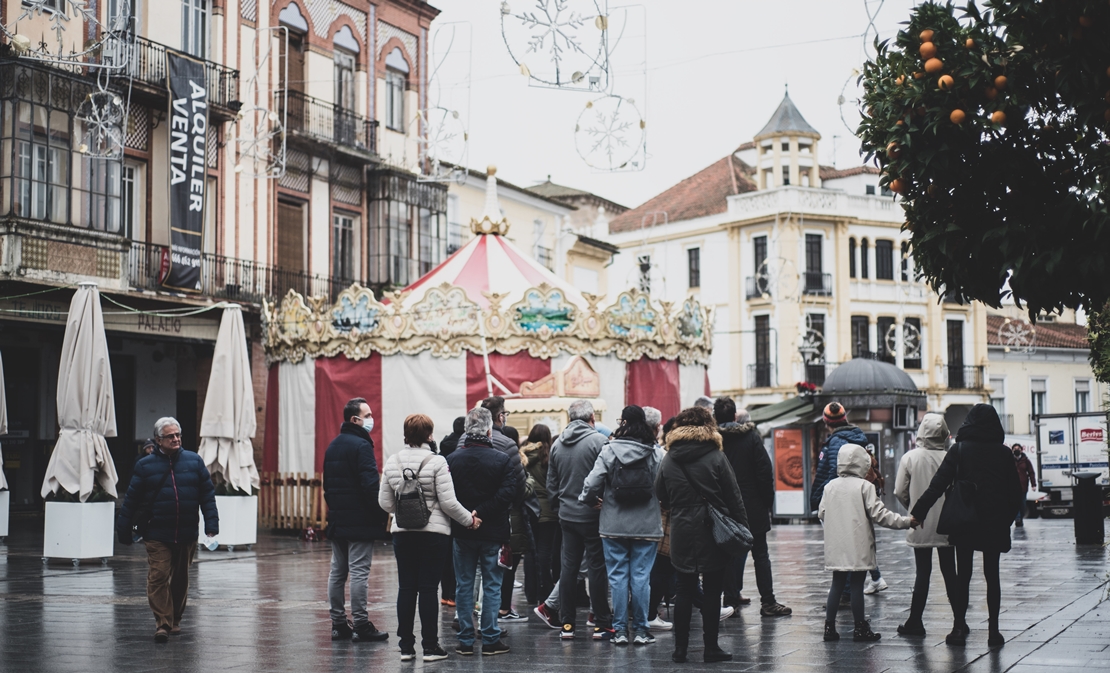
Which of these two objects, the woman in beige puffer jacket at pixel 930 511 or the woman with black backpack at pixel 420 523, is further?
the woman in beige puffer jacket at pixel 930 511

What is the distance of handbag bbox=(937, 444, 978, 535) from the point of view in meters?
9.29

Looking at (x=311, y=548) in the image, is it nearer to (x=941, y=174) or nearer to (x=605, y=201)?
(x=941, y=174)

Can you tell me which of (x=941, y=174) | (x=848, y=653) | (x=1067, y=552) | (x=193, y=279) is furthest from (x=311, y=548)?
(x=941, y=174)

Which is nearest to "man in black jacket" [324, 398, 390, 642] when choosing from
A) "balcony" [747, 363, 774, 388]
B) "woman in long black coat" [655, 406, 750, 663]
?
"woman in long black coat" [655, 406, 750, 663]

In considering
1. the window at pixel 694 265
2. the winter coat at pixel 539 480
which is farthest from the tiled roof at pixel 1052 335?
the winter coat at pixel 539 480

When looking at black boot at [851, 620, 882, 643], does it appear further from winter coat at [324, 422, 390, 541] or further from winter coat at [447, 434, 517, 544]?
winter coat at [324, 422, 390, 541]

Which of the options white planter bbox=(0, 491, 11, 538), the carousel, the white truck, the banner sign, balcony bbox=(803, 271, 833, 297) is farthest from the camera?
balcony bbox=(803, 271, 833, 297)

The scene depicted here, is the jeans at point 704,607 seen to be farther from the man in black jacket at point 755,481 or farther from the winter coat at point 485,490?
the man in black jacket at point 755,481

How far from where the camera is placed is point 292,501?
22469 millimetres

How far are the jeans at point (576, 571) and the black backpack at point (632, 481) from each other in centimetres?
75

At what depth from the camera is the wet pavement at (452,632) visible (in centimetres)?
877

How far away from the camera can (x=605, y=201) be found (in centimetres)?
5650

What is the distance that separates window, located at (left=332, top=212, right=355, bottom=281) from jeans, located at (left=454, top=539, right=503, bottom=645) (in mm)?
20437

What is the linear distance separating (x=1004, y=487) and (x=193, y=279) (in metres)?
18.0
